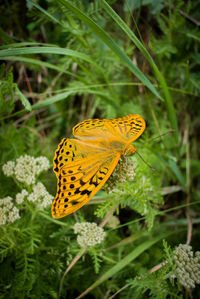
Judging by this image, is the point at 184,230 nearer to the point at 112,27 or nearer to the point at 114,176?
the point at 114,176

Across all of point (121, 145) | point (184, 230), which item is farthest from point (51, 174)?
point (184, 230)

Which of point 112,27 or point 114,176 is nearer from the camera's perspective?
point 114,176

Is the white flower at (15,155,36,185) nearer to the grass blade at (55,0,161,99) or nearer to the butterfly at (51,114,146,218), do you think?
the butterfly at (51,114,146,218)

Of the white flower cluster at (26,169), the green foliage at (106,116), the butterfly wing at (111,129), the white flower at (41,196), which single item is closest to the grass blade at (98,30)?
the green foliage at (106,116)

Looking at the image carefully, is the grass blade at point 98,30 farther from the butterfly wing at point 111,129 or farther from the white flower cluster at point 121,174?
the white flower cluster at point 121,174

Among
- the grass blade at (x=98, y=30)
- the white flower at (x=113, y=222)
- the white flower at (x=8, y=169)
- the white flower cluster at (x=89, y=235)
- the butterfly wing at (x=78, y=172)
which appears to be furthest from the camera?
the white flower at (x=113, y=222)

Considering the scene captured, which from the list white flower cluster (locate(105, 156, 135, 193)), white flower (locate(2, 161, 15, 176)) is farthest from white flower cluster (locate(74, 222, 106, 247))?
white flower (locate(2, 161, 15, 176))

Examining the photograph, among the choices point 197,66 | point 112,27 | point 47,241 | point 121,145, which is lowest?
point 47,241
